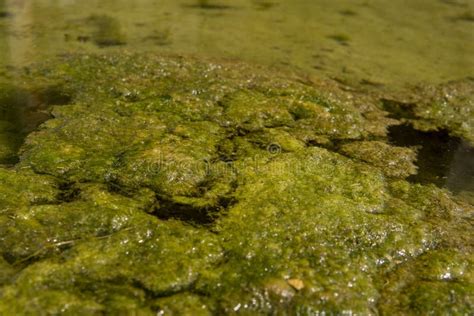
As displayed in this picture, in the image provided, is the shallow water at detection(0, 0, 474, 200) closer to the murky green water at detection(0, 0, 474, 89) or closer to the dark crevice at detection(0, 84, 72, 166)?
the murky green water at detection(0, 0, 474, 89)

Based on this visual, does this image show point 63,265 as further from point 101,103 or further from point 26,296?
point 101,103

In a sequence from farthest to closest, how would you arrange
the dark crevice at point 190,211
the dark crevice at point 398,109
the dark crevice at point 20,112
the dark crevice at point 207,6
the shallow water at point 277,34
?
the dark crevice at point 207,6 → the shallow water at point 277,34 → the dark crevice at point 398,109 → the dark crevice at point 20,112 → the dark crevice at point 190,211

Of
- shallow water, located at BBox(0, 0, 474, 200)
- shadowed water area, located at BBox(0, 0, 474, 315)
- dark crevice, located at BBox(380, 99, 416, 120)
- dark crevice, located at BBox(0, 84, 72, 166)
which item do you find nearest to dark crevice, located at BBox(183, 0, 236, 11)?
shallow water, located at BBox(0, 0, 474, 200)

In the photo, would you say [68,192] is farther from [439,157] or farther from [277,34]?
[277,34]

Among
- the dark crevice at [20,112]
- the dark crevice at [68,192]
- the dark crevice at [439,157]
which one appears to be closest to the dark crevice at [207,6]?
the dark crevice at [20,112]

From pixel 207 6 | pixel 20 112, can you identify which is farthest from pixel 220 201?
pixel 207 6

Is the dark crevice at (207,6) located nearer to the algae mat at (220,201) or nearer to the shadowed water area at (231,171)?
the shadowed water area at (231,171)

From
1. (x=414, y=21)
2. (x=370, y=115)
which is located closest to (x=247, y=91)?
(x=370, y=115)
